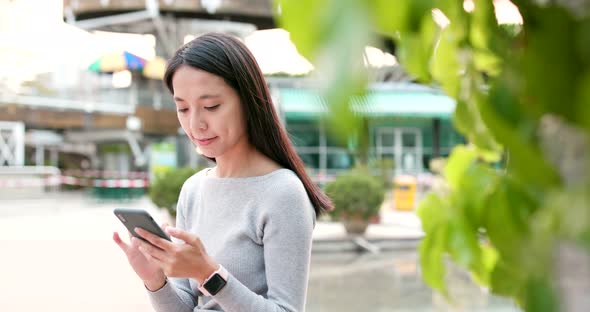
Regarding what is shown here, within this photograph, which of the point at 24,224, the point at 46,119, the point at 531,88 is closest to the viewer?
the point at 531,88

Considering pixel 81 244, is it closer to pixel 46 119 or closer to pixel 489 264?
pixel 489 264

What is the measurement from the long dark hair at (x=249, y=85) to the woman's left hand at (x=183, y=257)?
0.40 m

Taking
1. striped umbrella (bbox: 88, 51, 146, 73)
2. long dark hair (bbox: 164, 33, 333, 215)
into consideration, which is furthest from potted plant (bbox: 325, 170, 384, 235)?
striped umbrella (bbox: 88, 51, 146, 73)

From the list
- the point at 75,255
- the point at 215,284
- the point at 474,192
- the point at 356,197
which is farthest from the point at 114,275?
the point at 474,192

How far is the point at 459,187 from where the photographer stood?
63cm

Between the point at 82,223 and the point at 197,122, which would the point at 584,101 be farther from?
the point at 82,223

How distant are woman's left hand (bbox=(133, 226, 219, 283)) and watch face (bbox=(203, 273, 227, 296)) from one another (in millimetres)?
14

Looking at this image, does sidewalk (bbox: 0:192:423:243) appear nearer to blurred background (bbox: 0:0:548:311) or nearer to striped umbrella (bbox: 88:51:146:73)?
blurred background (bbox: 0:0:548:311)

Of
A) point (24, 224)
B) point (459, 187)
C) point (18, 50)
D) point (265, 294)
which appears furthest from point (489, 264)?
point (18, 50)

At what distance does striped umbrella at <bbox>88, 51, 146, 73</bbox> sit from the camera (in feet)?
63.8

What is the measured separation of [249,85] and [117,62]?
756 inches

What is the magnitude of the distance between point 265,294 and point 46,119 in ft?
66.6

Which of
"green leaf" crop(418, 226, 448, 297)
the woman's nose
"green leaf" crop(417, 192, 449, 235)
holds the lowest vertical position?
"green leaf" crop(418, 226, 448, 297)

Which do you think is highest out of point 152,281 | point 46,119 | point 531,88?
point 531,88
